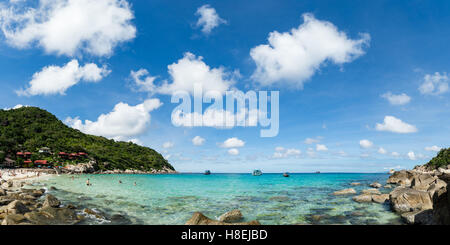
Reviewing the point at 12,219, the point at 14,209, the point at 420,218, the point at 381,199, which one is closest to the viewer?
the point at 12,219

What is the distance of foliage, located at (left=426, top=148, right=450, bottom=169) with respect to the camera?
85.5 meters

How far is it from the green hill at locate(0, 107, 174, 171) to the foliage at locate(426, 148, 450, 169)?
502 feet

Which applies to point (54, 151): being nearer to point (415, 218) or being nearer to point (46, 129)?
point (46, 129)

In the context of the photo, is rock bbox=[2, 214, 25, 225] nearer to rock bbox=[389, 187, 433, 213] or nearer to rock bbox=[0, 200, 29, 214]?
rock bbox=[0, 200, 29, 214]

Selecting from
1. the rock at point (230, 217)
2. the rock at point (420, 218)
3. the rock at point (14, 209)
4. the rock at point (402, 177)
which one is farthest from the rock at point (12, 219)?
the rock at point (402, 177)

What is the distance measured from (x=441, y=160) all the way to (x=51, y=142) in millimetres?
170220

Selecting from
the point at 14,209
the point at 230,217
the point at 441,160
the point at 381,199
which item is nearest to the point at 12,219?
the point at 14,209

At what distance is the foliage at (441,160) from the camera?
280ft

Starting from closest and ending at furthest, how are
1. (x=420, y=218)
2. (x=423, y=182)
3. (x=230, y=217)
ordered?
(x=420, y=218) < (x=230, y=217) < (x=423, y=182)

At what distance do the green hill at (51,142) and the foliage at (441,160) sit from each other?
502ft

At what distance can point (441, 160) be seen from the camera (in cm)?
8831

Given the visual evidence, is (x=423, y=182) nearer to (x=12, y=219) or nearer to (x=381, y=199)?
(x=381, y=199)

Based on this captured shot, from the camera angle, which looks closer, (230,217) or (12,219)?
(12,219)
